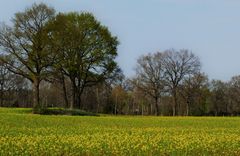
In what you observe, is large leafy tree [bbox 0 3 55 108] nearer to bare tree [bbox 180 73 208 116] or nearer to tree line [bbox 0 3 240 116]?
tree line [bbox 0 3 240 116]

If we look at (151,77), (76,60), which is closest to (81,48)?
(76,60)

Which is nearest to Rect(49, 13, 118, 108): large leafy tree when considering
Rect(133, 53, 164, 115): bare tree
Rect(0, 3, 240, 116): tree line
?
Rect(0, 3, 240, 116): tree line

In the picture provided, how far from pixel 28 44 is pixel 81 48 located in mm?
9555

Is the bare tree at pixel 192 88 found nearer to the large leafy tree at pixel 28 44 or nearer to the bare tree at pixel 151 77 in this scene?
the bare tree at pixel 151 77

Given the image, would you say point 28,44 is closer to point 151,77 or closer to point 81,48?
point 81,48

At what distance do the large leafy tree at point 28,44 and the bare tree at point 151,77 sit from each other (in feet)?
110

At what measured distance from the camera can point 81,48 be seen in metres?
77.8

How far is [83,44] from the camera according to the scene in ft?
255

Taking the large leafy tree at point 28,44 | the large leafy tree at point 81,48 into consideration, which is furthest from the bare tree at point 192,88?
the large leafy tree at point 28,44

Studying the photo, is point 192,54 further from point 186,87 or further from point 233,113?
point 233,113

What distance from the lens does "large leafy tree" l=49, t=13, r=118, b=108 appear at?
7607 cm

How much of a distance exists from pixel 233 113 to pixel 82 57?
57.1 meters

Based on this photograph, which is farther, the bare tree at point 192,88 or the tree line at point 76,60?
the bare tree at point 192,88

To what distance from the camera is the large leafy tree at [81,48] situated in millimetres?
76075
